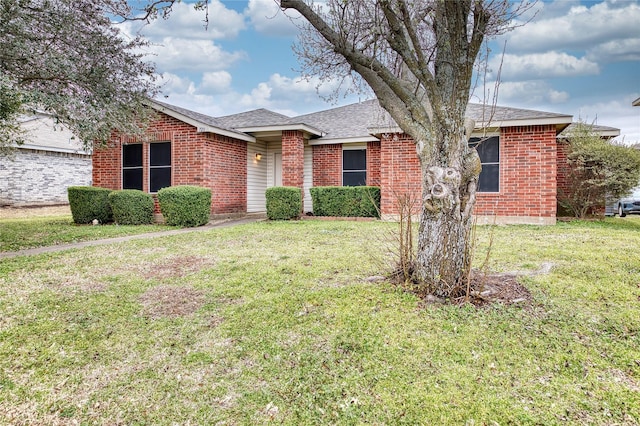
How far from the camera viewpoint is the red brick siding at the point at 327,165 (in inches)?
556

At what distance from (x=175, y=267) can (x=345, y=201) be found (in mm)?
7706

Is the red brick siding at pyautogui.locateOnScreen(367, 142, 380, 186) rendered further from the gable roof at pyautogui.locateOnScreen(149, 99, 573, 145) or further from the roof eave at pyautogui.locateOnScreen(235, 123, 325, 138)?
the roof eave at pyautogui.locateOnScreen(235, 123, 325, 138)

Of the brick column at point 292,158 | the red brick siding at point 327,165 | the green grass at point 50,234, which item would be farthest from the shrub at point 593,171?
the green grass at point 50,234

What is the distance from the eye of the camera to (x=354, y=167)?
1396 centimetres

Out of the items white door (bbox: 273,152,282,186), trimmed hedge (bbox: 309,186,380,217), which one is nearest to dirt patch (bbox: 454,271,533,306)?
trimmed hedge (bbox: 309,186,380,217)

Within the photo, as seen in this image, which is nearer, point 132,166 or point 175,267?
point 175,267

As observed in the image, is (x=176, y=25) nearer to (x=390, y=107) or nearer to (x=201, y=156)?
(x=201, y=156)

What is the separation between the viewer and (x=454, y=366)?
267 cm

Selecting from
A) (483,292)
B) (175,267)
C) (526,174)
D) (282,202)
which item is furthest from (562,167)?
(175,267)

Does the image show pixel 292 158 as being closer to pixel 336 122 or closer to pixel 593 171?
pixel 336 122

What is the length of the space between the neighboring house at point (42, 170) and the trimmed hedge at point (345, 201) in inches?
453

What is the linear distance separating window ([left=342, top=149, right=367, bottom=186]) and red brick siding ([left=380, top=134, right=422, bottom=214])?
185cm

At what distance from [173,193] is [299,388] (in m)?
9.26

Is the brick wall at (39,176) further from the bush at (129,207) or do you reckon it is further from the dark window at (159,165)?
the bush at (129,207)
